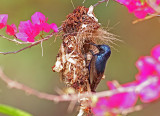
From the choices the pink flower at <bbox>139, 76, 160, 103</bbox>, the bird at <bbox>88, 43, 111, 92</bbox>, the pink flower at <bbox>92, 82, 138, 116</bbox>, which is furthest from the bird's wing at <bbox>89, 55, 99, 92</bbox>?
the pink flower at <bbox>139, 76, 160, 103</bbox>

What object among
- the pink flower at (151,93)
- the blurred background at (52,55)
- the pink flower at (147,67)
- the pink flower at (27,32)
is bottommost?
the pink flower at (151,93)

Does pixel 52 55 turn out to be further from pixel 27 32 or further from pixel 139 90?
pixel 139 90

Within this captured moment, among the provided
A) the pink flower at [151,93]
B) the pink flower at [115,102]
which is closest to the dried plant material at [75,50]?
the pink flower at [115,102]

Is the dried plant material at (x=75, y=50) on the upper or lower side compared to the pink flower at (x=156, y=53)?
upper

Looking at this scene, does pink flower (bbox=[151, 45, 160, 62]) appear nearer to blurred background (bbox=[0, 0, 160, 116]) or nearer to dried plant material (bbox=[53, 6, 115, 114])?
dried plant material (bbox=[53, 6, 115, 114])

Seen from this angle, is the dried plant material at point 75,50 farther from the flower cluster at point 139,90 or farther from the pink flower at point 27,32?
the flower cluster at point 139,90

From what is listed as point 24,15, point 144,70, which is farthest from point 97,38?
point 24,15
